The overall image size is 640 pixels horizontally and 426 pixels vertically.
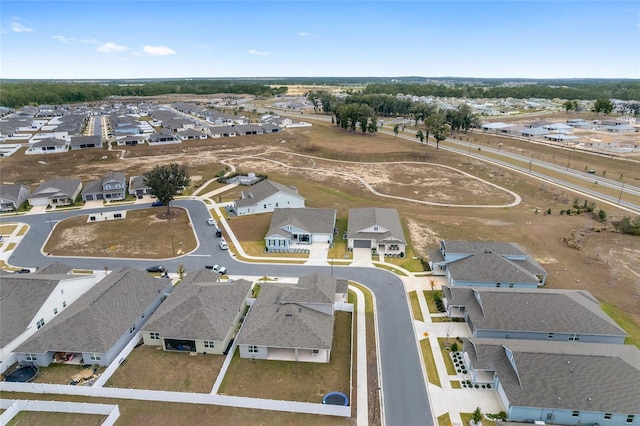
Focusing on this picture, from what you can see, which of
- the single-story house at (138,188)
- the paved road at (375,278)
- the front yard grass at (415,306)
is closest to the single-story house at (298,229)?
the paved road at (375,278)

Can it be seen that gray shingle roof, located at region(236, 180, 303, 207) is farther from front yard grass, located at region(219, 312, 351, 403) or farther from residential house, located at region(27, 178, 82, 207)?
front yard grass, located at region(219, 312, 351, 403)

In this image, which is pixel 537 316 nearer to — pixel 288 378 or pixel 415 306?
pixel 415 306

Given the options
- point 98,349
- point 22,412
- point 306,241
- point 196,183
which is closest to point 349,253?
point 306,241

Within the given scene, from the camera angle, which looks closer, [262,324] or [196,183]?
[262,324]

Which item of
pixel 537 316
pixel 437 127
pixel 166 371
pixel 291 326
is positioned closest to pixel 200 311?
pixel 166 371

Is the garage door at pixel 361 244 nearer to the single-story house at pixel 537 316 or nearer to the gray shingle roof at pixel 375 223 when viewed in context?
the gray shingle roof at pixel 375 223

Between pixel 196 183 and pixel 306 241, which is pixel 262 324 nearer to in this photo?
pixel 306 241
